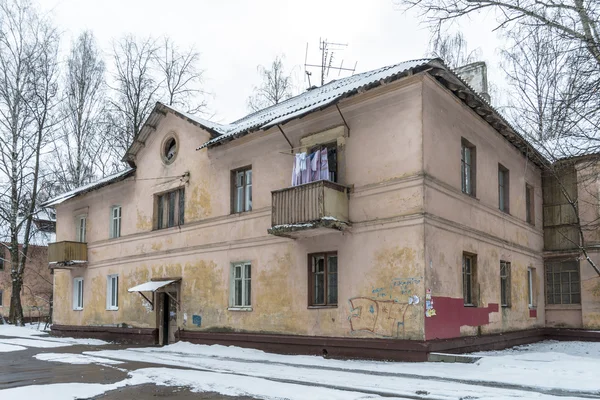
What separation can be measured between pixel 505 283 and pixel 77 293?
63.5 feet

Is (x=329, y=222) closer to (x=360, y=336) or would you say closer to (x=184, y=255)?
(x=360, y=336)

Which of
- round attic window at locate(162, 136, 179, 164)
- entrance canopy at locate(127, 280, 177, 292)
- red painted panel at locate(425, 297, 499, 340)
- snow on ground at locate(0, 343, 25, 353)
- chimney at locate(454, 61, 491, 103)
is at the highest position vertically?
chimney at locate(454, 61, 491, 103)

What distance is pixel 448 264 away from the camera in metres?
15.0

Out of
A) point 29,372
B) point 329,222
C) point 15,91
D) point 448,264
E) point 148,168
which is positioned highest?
point 15,91

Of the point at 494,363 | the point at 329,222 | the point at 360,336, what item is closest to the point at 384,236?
the point at 329,222

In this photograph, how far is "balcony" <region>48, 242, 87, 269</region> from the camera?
25.7m

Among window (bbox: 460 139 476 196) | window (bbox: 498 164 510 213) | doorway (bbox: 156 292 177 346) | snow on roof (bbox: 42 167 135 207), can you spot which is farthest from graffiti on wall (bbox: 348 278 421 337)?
snow on roof (bbox: 42 167 135 207)

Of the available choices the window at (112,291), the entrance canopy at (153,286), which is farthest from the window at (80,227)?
the entrance canopy at (153,286)

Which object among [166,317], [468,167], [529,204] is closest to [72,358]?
[166,317]

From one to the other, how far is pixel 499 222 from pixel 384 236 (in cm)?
594

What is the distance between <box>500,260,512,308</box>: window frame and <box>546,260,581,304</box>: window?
4.41 metres

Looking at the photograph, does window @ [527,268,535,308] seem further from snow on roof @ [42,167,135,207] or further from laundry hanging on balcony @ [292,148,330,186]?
snow on roof @ [42,167,135,207]

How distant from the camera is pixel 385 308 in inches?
562

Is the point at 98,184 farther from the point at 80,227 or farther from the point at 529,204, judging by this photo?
the point at 529,204
